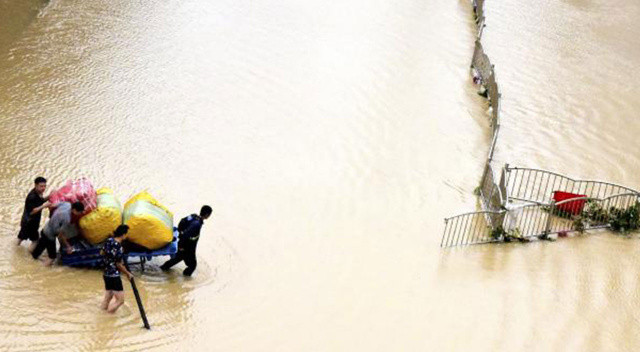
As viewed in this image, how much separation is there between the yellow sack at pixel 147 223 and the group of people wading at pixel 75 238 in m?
0.25

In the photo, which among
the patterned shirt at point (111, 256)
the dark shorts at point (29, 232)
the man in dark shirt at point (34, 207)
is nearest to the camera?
the patterned shirt at point (111, 256)

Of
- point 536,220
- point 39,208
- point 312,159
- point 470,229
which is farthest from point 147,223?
point 536,220

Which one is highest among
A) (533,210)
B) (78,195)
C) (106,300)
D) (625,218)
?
(625,218)

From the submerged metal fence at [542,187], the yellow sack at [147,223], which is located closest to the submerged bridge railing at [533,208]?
the submerged metal fence at [542,187]

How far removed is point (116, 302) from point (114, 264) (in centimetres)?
60

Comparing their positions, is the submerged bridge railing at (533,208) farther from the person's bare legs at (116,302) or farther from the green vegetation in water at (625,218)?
the person's bare legs at (116,302)

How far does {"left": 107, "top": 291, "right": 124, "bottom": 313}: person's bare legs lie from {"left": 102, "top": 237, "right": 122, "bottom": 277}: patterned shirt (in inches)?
12.2

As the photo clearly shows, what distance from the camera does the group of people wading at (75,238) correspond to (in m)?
9.39

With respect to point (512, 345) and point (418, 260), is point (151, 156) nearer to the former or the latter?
point (418, 260)

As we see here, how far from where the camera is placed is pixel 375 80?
19.4 meters

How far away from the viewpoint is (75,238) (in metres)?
10.3

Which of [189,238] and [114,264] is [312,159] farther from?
[114,264]

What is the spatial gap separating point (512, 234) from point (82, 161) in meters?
7.85

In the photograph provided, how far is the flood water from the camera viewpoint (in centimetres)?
1044
